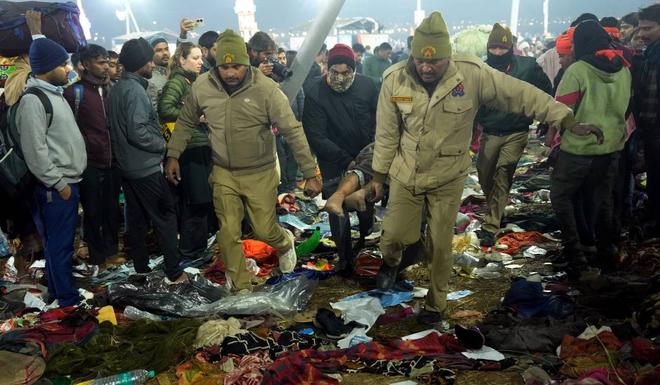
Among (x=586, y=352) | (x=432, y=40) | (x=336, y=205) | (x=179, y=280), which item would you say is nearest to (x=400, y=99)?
(x=432, y=40)

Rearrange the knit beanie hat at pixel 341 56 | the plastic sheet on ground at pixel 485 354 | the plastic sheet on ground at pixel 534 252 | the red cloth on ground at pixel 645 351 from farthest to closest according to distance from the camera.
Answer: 1. the plastic sheet on ground at pixel 534 252
2. the knit beanie hat at pixel 341 56
3. the plastic sheet on ground at pixel 485 354
4. the red cloth on ground at pixel 645 351

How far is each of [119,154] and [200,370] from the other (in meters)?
2.71

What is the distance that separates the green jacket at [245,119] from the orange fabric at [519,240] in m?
2.77

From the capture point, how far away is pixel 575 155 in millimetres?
5680

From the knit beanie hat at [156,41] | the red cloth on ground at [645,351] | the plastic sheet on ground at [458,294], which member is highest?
the knit beanie hat at [156,41]

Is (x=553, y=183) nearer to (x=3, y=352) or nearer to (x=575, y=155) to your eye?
(x=575, y=155)

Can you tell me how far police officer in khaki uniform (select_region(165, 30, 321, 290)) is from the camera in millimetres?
5477

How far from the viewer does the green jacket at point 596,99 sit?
548 centimetres

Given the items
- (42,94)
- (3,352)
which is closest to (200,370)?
(3,352)

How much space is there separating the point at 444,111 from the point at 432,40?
55 cm

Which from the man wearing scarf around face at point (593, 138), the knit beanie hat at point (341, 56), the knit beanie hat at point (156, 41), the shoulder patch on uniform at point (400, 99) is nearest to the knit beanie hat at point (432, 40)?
the shoulder patch on uniform at point (400, 99)

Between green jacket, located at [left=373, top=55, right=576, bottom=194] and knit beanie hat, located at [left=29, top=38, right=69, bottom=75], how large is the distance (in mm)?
2767

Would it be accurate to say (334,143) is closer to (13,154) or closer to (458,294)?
(458,294)

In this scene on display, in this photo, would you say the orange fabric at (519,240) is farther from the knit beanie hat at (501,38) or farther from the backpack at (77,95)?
the backpack at (77,95)
